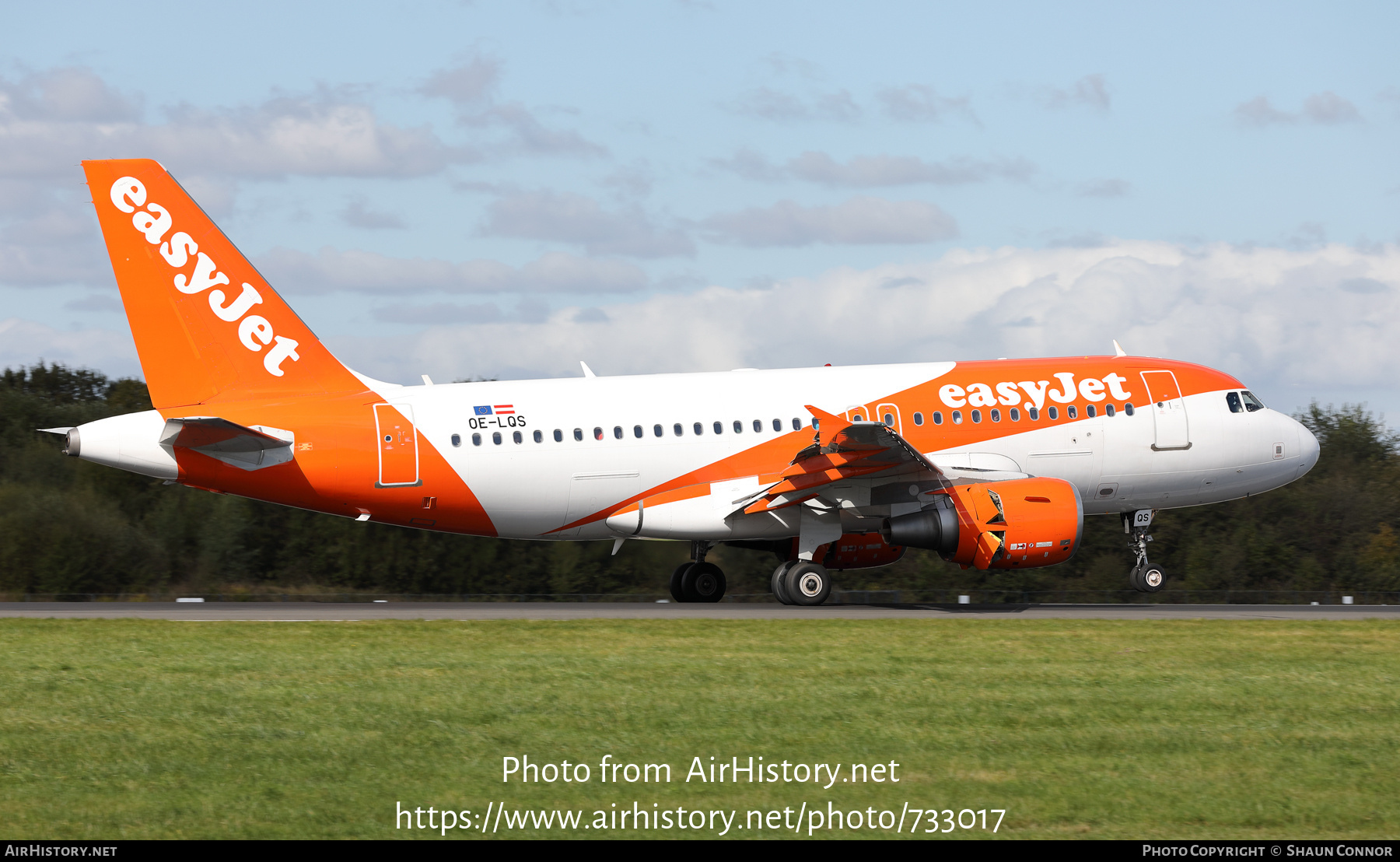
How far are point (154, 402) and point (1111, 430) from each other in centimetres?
1795

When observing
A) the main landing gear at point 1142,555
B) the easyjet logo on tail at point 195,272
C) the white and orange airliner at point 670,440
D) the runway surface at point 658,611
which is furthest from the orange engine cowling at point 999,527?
the easyjet logo on tail at point 195,272

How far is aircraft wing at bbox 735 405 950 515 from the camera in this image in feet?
78.3

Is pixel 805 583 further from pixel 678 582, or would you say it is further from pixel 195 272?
pixel 195 272

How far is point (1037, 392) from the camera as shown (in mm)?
27016

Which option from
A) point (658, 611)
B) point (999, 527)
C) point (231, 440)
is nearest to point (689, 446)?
point (658, 611)

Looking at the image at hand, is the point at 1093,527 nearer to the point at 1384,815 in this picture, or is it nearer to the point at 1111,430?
the point at 1111,430

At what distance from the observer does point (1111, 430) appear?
27156 mm

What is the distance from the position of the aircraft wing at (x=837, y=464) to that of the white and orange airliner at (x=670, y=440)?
0.17 ft

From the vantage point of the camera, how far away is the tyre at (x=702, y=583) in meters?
28.9

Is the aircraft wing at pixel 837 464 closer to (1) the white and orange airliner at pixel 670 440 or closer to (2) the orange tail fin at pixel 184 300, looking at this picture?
(1) the white and orange airliner at pixel 670 440

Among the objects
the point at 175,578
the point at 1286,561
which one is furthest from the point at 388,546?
the point at 1286,561

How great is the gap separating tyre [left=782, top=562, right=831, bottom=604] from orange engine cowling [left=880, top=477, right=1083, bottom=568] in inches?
75.6

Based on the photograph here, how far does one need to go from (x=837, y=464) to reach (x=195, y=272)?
12.0 meters

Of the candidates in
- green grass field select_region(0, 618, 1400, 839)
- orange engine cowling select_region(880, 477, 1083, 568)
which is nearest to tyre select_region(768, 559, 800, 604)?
orange engine cowling select_region(880, 477, 1083, 568)
